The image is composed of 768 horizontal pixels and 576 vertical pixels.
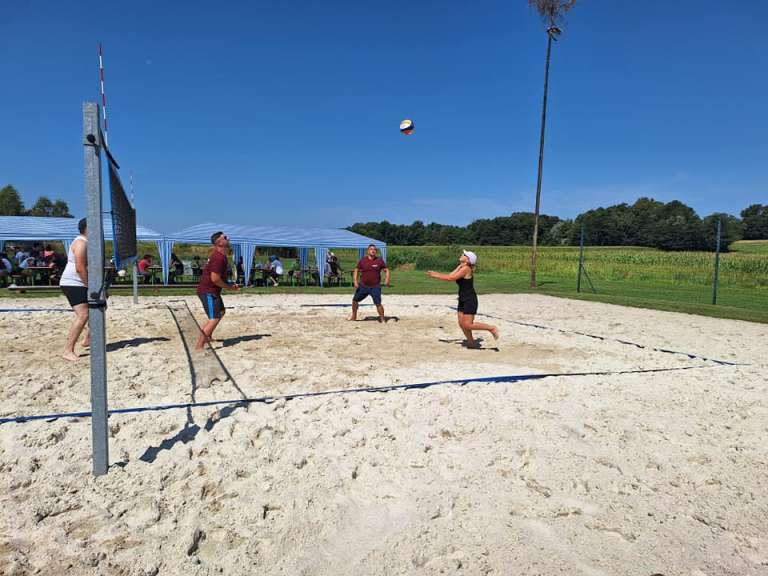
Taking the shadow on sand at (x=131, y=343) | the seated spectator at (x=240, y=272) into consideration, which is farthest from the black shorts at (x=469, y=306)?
the seated spectator at (x=240, y=272)

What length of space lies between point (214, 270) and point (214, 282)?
0.13 meters

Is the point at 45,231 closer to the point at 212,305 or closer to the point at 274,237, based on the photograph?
the point at 274,237

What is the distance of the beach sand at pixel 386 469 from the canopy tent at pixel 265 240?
9.93 metres

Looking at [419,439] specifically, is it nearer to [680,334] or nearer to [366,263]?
[366,263]

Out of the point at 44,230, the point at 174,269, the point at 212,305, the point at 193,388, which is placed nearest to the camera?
the point at 193,388

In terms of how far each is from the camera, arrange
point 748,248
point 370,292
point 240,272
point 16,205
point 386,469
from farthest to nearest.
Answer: point 16,205 → point 748,248 → point 240,272 → point 370,292 → point 386,469

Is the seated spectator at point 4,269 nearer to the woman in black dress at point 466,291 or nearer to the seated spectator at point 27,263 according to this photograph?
the seated spectator at point 27,263

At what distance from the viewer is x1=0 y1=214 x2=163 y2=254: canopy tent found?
45.8 feet

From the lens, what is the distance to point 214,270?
19.0 feet

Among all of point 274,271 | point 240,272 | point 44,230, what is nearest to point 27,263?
point 44,230

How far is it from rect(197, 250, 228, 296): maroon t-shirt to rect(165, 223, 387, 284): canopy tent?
372 inches

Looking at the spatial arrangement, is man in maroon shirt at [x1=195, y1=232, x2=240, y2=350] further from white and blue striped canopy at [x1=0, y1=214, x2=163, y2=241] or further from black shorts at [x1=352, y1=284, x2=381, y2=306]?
white and blue striped canopy at [x1=0, y1=214, x2=163, y2=241]

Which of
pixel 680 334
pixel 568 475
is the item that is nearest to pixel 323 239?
pixel 680 334

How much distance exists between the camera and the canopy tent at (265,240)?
1539cm
